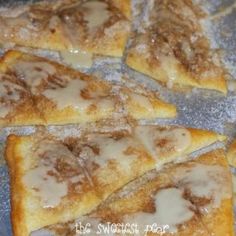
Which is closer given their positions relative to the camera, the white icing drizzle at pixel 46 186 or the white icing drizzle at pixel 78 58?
the white icing drizzle at pixel 46 186

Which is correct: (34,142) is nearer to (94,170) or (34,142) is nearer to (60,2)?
(94,170)

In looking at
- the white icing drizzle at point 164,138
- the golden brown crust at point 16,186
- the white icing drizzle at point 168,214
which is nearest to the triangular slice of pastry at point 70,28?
the white icing drizzle at point 164,138

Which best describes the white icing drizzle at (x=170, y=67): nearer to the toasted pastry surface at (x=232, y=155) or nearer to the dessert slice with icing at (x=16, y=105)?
the toasted pastry surface at (x=232, y=155)

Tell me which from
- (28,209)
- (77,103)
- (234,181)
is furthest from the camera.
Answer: (77,103)

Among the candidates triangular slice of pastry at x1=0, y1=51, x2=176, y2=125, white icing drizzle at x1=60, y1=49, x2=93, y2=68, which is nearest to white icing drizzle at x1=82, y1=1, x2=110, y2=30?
white icing drizzle at x1=60, y1=49, x2=93, y2=68

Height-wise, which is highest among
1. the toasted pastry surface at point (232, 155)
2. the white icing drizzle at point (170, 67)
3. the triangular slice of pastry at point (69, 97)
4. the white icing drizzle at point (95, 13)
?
the white icing drizzle at point (95, 13)

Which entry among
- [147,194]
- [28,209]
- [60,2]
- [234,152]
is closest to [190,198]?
[147,194]

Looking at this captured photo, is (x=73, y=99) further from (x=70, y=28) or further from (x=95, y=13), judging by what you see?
(x=95, y=13)

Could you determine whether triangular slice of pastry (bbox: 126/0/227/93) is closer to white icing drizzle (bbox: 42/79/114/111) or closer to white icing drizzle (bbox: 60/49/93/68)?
→ white icing drizzle (bbox: 60/49/93/68)

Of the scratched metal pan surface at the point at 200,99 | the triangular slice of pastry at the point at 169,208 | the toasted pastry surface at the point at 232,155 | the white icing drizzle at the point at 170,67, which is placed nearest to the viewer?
the triangular slice of pastry at the point at 169,208
